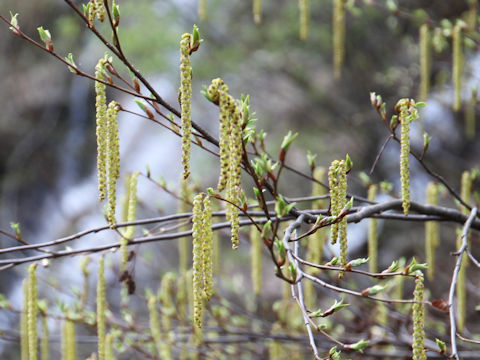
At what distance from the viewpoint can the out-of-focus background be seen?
6.40m

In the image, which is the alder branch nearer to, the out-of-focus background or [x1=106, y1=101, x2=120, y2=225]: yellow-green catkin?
[x1=106, y1=101, x2=120, y2=225]: yellow-green catkin

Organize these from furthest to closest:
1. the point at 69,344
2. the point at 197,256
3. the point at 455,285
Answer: the point at 69,344 → the point at 455,285 → the point at 197,256

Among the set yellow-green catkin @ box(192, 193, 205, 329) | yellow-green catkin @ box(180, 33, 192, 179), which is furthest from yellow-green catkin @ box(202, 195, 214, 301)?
yellow-green catkin @ box(180, 33, 192, 179)

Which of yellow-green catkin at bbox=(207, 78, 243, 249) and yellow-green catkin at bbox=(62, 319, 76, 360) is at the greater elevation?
yellow-green catkin at bbox=(207, 78, 243, 249)

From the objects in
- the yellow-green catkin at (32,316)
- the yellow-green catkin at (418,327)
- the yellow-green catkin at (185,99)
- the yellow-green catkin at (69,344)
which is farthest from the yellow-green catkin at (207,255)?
the yellow-green catkin at (69,344)

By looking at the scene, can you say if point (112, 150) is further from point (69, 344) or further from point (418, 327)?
point (69, 344)

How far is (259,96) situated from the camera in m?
8.35

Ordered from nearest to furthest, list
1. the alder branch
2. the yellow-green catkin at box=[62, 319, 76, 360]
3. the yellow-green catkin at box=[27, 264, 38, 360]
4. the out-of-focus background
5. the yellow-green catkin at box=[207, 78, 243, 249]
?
1. the yellow-green catkin at box=[207, 78, 243, 249]
2. the alder branch
3. the yellow-green catkin at box=[27, 264, 38, 360]
4. the yellow-green catkin at box=[62, 319, 76, 360]
5. the out-of-focus background

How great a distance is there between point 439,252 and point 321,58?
2864 millimetres

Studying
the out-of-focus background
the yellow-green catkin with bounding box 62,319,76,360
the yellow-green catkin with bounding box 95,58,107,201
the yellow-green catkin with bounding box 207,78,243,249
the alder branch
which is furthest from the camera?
the out-of-focus background

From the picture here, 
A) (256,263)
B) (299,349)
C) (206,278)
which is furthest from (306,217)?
(299,349)

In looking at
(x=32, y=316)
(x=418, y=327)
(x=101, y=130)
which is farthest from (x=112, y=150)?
(x=418, y=327)

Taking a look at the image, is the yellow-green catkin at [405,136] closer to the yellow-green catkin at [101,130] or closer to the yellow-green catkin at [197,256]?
the yellow-green catkin at [197,256]

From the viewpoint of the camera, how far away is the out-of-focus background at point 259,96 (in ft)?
21.0
